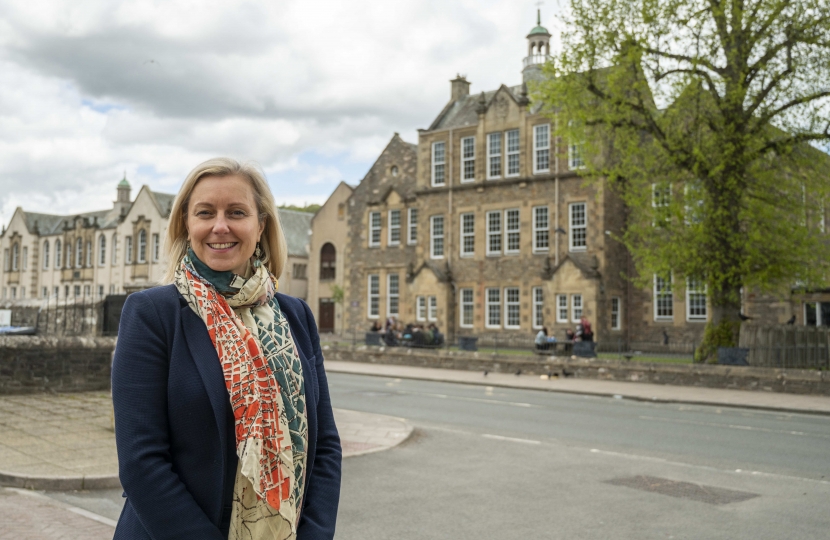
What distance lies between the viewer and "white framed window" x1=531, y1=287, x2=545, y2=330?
3728 centimetres

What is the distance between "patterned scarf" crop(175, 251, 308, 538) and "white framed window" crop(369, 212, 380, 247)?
4356cm

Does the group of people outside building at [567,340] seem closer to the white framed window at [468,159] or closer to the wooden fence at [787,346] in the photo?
the wooden fence at [787,346]

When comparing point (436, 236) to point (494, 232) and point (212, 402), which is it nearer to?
point (494, 232)

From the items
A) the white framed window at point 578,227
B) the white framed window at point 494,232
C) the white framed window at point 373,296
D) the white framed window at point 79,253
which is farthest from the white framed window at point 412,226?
the white framed window at point 79,253

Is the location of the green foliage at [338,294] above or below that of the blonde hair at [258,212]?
above

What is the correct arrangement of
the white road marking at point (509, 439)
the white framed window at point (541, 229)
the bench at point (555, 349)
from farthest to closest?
the white framed window at point (541, 229) < the bench at point (555, 349) < the white road marking at point (509, 439)

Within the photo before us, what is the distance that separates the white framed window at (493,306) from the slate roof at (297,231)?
23.7m

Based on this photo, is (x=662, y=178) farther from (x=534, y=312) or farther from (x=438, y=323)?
(x=438, y=323)

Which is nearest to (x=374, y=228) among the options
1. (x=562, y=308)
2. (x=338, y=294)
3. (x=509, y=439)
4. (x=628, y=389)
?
(x=338, y=294)

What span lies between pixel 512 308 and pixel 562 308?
128 inches

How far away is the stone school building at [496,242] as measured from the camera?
35719 mm

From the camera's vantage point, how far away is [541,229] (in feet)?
125

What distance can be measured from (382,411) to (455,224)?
26596 millimetres

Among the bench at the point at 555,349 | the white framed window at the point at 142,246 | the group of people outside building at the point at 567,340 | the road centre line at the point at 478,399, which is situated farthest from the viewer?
the white framed window at the point at 142,246
